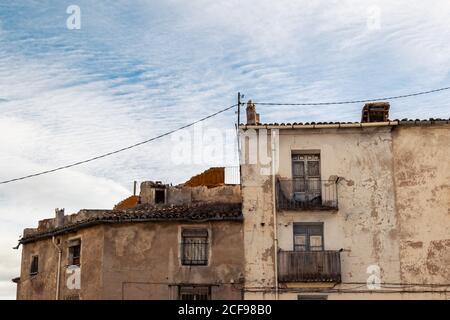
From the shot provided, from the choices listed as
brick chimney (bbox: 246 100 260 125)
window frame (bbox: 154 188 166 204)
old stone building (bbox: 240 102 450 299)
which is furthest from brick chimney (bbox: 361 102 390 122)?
window frame (bbox: 154 188 166 204)

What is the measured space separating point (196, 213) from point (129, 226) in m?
2.92

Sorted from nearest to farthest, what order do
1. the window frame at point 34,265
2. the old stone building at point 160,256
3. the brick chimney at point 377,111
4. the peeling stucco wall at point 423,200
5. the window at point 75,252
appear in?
the peeling stucco wall at point 423,200 → the old stone building at point 160,256 → the brick chimney at point 377,111 → the window at point 75,252 → the window frame at point 34,265

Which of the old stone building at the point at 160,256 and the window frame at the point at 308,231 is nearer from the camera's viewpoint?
the old stone building at the point at 160,256

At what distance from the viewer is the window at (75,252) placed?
1387 inches

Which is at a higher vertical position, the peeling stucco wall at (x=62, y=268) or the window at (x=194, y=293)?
the peeling stucco wall at (x=62, y=268)

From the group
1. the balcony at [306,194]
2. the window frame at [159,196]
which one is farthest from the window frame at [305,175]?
the window frame at [159,196]

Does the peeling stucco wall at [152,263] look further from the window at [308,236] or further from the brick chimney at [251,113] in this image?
the brick chimney at [251,113]

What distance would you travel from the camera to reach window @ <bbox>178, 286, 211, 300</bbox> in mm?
32281

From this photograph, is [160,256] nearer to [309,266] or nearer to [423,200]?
[309,266]

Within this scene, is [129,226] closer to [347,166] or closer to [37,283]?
[37,283]

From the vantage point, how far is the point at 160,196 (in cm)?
4016

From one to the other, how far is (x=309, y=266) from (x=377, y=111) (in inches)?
306

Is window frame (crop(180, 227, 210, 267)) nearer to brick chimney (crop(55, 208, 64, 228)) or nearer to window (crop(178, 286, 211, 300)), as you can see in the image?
window (crop(178, 286, 211, 300))

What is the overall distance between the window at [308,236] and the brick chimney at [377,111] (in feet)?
17.9
